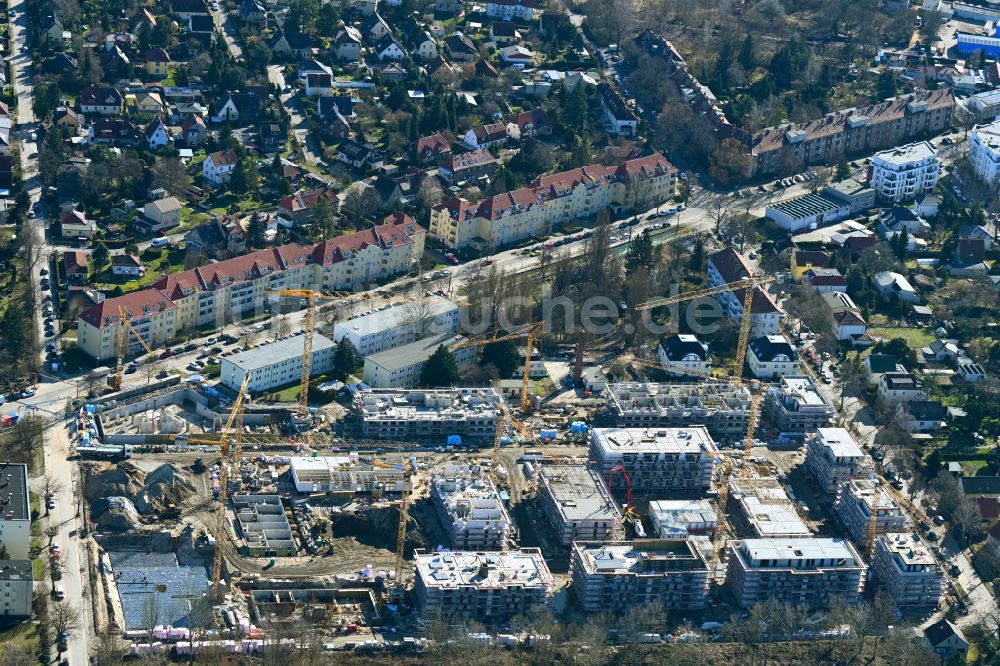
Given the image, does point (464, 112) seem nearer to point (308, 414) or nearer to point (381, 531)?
point (308, 414)

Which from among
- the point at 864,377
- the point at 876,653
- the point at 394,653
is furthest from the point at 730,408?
the point at 394,653

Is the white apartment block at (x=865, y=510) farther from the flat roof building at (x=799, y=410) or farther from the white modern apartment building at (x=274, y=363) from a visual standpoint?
the white modern apartment building at (x=274, y=363)

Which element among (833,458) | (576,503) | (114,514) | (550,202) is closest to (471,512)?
(576,503)

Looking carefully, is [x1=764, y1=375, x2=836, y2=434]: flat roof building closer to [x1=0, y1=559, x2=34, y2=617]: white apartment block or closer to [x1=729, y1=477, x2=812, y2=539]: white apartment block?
[x1=729, y1=477, x2=812, y2=539]: white apartment block

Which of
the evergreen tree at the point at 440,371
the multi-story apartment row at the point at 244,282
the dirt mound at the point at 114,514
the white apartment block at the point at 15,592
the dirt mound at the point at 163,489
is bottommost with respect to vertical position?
the white apartment block at the point at 15,592

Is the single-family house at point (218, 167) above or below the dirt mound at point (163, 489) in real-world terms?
above

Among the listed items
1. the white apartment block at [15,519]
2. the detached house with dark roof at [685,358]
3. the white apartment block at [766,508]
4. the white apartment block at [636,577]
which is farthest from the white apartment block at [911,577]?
the white apartment block at [15,519]

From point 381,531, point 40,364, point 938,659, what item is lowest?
point 938,659

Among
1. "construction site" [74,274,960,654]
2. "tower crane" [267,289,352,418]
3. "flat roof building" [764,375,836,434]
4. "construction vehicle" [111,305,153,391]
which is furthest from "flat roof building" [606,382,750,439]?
"construction vehicle" [111,305,153,391]
